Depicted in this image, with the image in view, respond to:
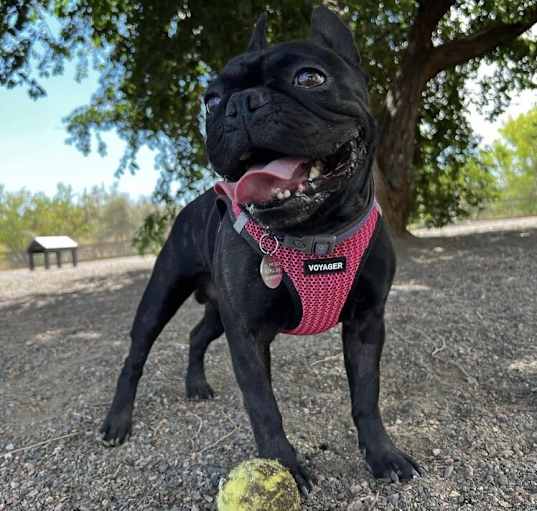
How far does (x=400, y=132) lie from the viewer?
406 inches

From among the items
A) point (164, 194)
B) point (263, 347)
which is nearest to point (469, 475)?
point (263, 347)

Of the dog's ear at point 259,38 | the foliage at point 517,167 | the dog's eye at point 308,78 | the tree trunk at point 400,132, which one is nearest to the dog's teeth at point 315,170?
the dog's eye at point 308,78

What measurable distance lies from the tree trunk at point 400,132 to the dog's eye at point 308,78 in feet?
26.9

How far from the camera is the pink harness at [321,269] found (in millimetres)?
2334

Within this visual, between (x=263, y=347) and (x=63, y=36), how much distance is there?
8.90 m

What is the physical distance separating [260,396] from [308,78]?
125 centimetres

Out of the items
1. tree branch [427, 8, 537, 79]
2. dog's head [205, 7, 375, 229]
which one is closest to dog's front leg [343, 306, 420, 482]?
dog's head [205, 7, 375, 229]

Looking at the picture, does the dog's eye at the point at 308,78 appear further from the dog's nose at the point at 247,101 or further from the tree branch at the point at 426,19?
the tree branch at the point at 426,19

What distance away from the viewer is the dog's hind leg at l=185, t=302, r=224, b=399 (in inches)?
144

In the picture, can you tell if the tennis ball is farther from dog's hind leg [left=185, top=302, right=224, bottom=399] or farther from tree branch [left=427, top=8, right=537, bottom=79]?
tree branch [left=427, top=8, right=537, bottom=79]

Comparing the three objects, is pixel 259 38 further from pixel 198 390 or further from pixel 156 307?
pixel 198 390

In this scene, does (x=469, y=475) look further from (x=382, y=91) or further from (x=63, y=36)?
(x=382, y=91)

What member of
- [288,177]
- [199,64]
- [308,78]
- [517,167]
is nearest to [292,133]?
[288,177]

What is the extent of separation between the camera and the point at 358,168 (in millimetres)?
2242
